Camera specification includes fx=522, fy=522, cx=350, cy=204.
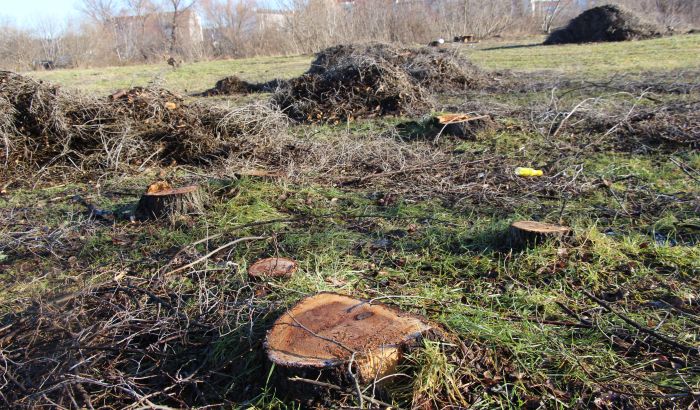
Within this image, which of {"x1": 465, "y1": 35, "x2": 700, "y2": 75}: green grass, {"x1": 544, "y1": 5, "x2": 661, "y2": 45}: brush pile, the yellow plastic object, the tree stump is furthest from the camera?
{"x1": 544, "y1": 5, "x2": 661, "y2": 45}: brush pile

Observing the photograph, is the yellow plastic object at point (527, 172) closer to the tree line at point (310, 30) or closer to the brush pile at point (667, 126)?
the brush pile at point (667, 126)

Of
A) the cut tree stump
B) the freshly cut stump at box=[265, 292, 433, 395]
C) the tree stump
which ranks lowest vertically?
the freshly cut stump at box=[265, 292, 433, 395]

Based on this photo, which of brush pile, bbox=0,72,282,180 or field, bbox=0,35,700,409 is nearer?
field, bbox=0,35,700,409

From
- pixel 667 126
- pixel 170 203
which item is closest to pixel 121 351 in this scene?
pixel 170 203

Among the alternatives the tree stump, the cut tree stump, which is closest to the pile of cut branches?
the cut tree stump

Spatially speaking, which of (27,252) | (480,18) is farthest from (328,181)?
(480,18)

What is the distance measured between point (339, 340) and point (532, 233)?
1.62 metres

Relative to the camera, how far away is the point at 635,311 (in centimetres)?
265

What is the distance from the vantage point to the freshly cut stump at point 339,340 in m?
1.94

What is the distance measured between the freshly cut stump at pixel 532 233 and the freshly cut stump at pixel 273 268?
1359 mm

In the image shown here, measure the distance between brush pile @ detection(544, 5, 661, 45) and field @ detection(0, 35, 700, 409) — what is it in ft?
55.1

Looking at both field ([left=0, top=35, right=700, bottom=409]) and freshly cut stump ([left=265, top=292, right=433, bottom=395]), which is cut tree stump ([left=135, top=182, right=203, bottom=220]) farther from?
freshly cut stump ([left=265, top=292, right=433, bottom=395])

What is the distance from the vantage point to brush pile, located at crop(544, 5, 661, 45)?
20.8 meters

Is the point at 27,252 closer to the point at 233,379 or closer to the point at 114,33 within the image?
the point at 233,379
